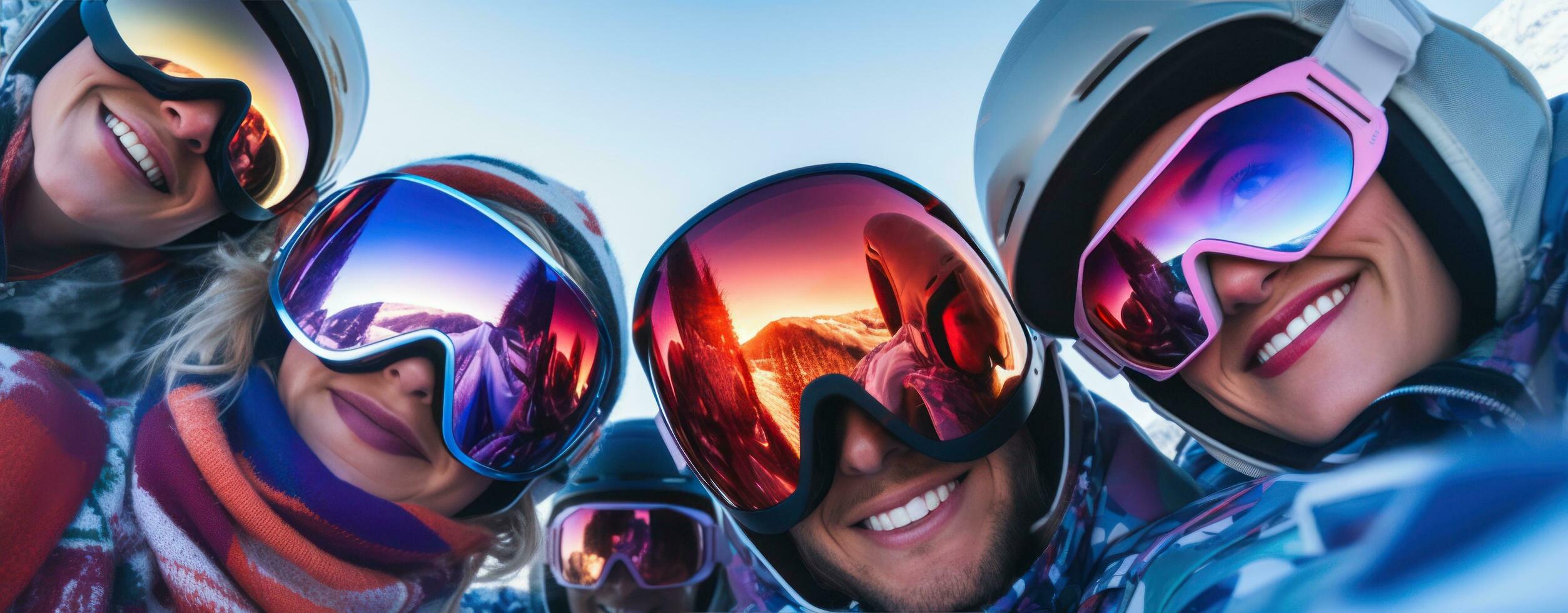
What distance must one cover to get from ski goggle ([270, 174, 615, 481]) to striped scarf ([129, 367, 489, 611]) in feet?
0.54

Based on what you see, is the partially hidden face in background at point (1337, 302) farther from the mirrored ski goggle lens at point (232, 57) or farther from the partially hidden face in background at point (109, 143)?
the partially hidden face in background at point (109, 143)

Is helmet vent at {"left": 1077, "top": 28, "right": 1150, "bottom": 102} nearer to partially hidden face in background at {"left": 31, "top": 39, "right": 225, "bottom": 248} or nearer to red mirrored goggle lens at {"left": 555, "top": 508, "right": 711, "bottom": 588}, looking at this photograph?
red mirrored goggle lens at {"left": 555, "top": 508, "right": 711, "bottom": 588}

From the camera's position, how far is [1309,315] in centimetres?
Result: 95

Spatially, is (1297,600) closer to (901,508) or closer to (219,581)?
(901,508)

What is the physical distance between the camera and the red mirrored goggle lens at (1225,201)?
0.90m

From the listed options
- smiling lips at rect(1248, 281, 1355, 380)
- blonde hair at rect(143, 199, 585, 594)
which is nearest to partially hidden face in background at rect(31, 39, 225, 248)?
blonde hair at rect(143, 199, 585, 594)

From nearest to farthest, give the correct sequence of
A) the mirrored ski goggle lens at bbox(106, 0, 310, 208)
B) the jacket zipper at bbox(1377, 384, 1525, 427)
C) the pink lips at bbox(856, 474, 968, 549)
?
the jacket zipper at bbox(1377, 384, 1525, 427) → the pink lips at bbox(856, 474, 968, 549) → the mirrored ski goggle lens at bbox(106, 0, 310, 208)

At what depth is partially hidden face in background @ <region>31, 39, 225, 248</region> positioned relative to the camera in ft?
4.15

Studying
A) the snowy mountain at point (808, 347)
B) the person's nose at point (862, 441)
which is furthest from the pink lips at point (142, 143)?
the person's nose at point (862, 441)

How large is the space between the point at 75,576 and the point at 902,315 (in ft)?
3.88

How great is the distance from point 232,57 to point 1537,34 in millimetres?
1875

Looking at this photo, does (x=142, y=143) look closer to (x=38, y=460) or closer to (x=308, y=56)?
(x=308, y=56)

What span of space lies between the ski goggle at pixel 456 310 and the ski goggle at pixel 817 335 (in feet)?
0.58

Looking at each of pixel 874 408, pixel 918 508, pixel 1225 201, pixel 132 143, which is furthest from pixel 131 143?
pixel 1225 201
